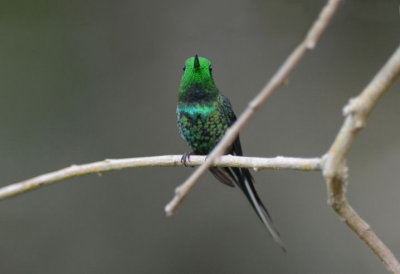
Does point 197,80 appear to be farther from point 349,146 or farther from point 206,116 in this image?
point 349,146

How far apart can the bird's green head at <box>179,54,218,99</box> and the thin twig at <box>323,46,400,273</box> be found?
1211mm

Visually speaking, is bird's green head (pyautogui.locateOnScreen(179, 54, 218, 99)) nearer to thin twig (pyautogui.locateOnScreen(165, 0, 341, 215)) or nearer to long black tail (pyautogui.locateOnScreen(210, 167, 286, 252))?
long black tail (pyautogui.locateOnScreen(210, 167, 286, 252))

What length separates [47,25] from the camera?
119 inches

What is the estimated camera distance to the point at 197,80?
6.60ft

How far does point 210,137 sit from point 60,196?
1315 mm

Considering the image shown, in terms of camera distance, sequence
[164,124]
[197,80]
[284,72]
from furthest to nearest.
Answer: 1. [164,124]
2. [197,80]
3. [284,72]

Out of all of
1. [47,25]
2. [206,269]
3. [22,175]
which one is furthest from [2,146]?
[206,269]

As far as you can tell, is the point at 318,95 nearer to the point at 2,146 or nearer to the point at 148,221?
Answer: the point at 148,221

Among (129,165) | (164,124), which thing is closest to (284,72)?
(129,165)

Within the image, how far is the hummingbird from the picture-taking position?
201 centimetres

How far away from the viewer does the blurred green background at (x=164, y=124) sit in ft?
9.31

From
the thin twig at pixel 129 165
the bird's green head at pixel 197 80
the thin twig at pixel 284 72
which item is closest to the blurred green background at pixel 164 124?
the bird's green head at pixel 197 80

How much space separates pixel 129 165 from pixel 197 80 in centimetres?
78

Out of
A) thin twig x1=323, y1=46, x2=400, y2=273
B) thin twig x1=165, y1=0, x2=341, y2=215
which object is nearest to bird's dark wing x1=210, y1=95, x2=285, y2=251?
thin twig x1=323, y1=46, x2=400, y2=273
